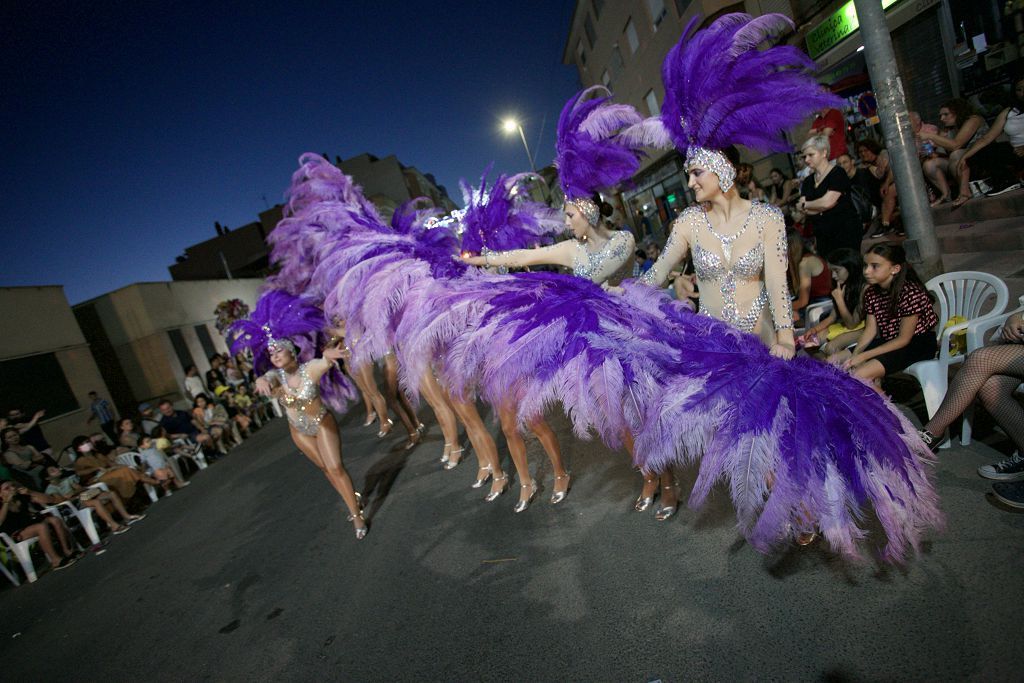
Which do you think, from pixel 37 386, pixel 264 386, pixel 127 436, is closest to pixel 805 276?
pixel 264 386

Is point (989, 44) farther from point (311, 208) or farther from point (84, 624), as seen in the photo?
point (84, 624)

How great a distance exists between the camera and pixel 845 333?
3814mm

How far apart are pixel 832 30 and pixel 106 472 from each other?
15624mm

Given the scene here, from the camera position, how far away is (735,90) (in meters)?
2.41

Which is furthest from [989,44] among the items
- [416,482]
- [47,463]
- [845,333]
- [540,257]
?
[47,463]

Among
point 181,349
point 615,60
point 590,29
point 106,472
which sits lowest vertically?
point 106,472

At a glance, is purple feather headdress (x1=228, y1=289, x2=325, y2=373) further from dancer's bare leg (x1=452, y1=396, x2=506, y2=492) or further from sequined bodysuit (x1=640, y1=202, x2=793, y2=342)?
sequined bodysuit (x1=640, y1=202, x2=793, y2=342)

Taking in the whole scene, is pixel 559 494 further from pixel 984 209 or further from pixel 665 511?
pixel 984 209

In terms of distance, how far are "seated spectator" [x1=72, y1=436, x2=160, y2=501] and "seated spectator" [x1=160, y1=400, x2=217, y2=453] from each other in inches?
53.8

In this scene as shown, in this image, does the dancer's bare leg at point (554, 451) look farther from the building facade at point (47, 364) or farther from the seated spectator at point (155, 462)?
the building facade at point (47, 364)

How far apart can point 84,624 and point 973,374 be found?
6619 millimetres

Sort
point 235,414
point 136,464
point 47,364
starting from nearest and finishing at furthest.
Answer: point 136,464 < point 235,414 < point 47,364

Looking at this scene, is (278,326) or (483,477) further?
(483,477)

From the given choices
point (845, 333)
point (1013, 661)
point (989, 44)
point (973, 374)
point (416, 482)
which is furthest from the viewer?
point (989, 44)
